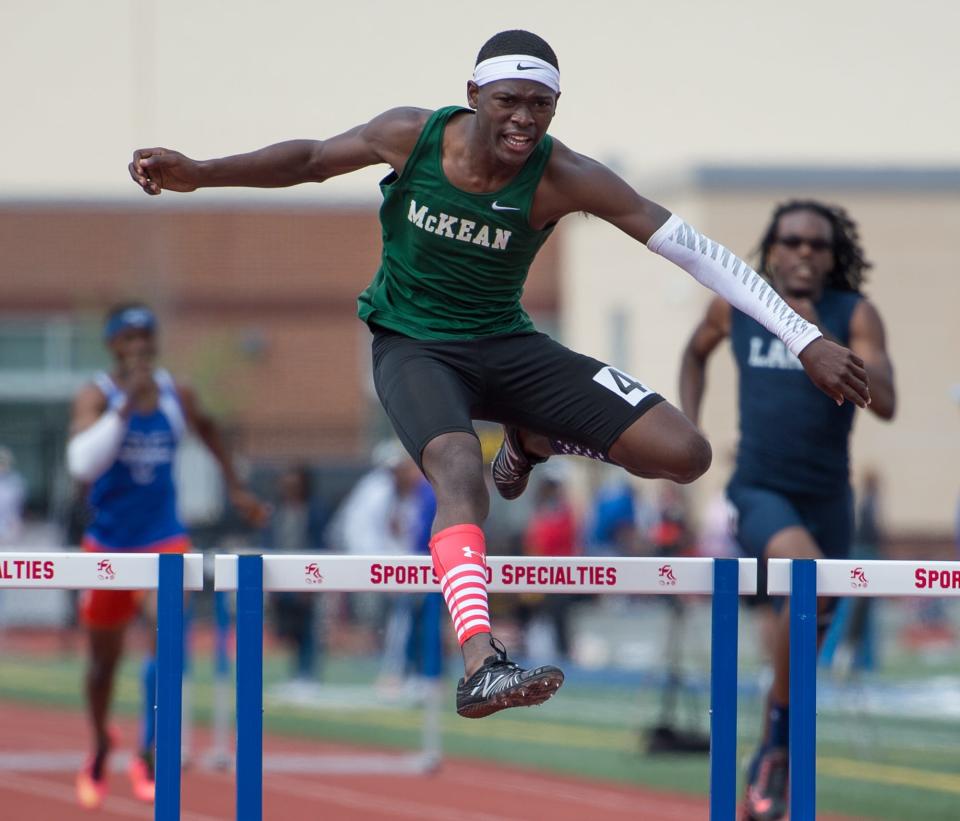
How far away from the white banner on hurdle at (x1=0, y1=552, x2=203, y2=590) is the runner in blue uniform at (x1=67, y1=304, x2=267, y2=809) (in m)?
3.55

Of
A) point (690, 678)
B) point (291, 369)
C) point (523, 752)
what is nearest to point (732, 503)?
point (523, 752)

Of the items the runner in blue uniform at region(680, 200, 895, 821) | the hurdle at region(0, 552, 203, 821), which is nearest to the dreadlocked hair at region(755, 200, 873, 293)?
the runner in blue uniform at region(680, 200, 895, 821)

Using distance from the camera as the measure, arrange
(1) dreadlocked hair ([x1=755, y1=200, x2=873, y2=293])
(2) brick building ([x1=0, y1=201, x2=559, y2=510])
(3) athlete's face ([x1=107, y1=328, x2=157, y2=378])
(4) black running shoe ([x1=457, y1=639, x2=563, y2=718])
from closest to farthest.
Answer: (4) black running shoe ([x1=457, y1=639, x2=563, y2=718]) → (1) dreadlocked hair ([x1=755, y1=200, x2=873, y2=293]) → (3) athlete's face ([x1=107, y1=328, x2=157, y2=378]) → (2) brick building ([x1=0, y1=201, x2=559, y2=510])

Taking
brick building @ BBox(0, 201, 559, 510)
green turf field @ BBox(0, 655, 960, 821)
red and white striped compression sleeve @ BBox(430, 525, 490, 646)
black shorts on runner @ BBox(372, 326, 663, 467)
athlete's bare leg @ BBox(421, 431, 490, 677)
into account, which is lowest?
green turf field @ BBox(0, 655, 960, 821)

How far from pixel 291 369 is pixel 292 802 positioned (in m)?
23.8

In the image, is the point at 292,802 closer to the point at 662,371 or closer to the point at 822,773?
the point at 822,773

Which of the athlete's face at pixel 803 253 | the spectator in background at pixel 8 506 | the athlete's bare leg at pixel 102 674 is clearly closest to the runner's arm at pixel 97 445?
the athlete's bare leg at pixel 102 674

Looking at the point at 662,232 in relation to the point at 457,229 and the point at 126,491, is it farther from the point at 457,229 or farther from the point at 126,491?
the point at 126,491

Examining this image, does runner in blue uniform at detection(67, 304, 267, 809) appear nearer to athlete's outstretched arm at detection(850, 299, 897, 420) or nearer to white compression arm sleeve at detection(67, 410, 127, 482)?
white compression arm sleeve at detection(67, 410, 127, 482)

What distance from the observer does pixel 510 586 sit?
4754 millimetres

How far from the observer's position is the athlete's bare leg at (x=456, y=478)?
4656 millimetres

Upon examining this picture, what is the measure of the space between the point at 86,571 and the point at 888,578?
217 cm

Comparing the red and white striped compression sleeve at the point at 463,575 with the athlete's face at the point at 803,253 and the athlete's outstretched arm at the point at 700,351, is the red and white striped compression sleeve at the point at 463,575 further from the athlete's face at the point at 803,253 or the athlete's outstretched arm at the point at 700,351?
the athlete's face at the point at 803,253

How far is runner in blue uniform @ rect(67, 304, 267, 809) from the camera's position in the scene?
8180mm
